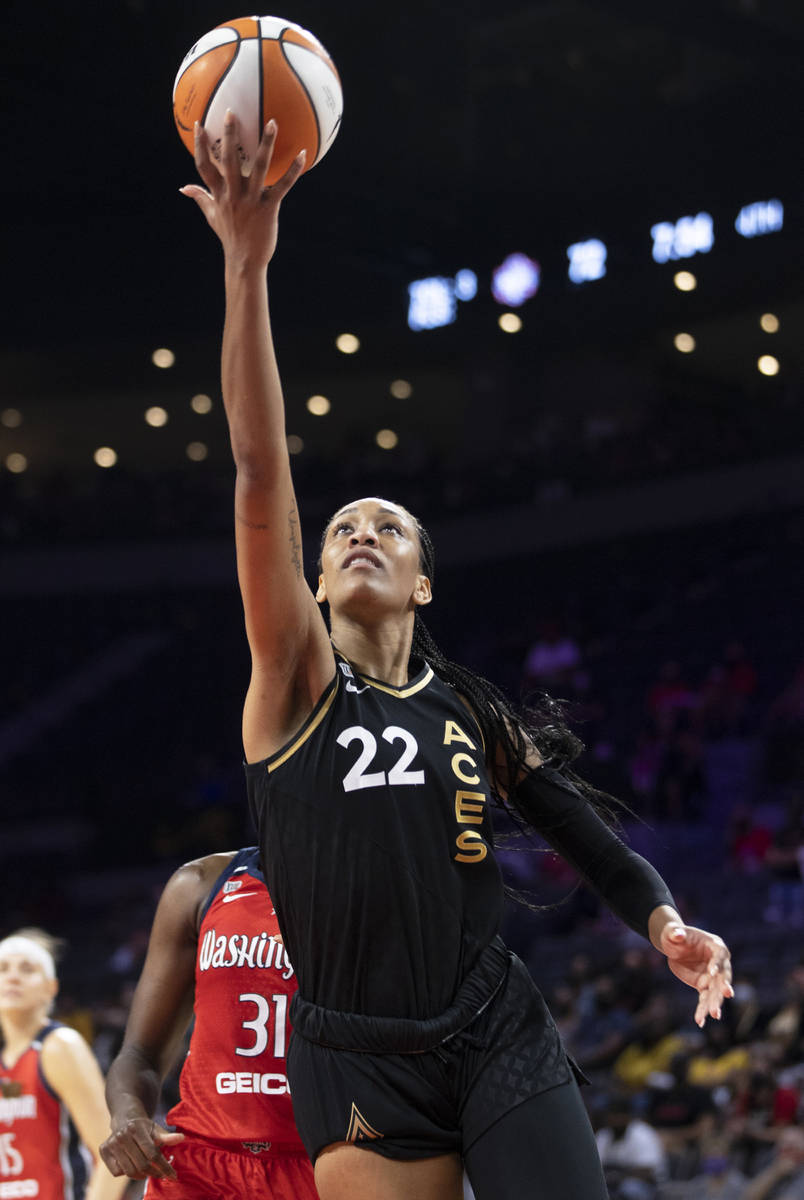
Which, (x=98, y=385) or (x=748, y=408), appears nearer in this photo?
(x=748, y=408)

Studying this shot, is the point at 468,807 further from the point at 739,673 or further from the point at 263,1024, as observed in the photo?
the point at 739,673

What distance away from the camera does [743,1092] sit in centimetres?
856

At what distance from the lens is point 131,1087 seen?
3.26 m

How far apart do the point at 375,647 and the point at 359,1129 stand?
39.0 inches

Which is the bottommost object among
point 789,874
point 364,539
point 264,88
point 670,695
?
point 364,539

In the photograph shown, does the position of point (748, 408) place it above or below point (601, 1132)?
above

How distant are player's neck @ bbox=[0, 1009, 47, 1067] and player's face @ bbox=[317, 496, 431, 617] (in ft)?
9.00

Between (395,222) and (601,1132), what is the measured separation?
13.8 m

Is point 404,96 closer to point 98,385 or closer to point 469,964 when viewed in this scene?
point 98,385

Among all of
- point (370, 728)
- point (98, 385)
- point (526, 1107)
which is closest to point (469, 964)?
point (526, 1107)

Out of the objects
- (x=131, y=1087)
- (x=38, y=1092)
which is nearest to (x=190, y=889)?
(x=131, y=1087)

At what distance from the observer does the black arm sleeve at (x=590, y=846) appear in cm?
302

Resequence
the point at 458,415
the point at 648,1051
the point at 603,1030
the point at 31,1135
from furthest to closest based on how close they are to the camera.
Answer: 1. the point at 458,415
2. the point at 603,1030
3. the point at 648,1051
4. the point at 31,1135

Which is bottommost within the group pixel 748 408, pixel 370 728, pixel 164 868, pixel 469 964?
→ pixel 469 964
